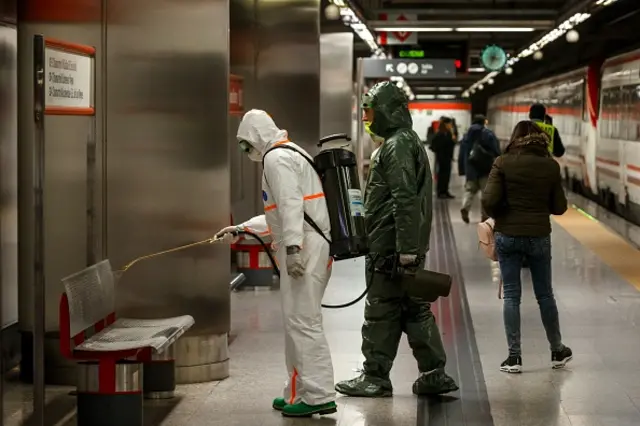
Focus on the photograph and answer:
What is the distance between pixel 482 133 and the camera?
16.6m

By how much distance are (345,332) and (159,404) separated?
284 centimetres

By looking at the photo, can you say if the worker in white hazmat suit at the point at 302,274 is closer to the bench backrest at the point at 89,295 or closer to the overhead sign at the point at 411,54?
the bench backrest at the point at 89,295

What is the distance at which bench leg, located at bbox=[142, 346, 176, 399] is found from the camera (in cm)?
790

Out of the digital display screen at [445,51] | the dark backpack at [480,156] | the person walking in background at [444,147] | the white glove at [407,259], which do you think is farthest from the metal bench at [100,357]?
→ the digital display screen at [445,51]

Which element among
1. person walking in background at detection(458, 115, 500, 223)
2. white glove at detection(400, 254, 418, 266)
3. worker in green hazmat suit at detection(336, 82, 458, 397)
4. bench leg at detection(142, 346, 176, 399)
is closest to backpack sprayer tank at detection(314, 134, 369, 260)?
A: white glove at detection(400, 254, 418, 266)

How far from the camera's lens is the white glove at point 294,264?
7098 mm

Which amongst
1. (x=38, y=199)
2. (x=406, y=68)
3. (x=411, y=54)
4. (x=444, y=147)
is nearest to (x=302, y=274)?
(x=38, y=199)

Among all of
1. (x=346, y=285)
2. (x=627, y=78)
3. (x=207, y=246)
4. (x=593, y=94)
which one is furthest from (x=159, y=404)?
(x=593, y=94)

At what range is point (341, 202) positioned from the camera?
24.2 feet

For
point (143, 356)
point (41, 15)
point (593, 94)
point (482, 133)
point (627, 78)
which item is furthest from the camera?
point (593, 94)

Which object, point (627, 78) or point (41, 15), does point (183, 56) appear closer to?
point (41, 15)

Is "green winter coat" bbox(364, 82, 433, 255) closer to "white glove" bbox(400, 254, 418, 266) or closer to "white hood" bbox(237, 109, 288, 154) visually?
"white glove" bbox(400, 254, 418, 266)

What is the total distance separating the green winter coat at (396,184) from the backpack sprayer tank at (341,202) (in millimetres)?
313

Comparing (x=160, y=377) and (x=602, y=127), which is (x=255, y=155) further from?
(x=602, y=127)
